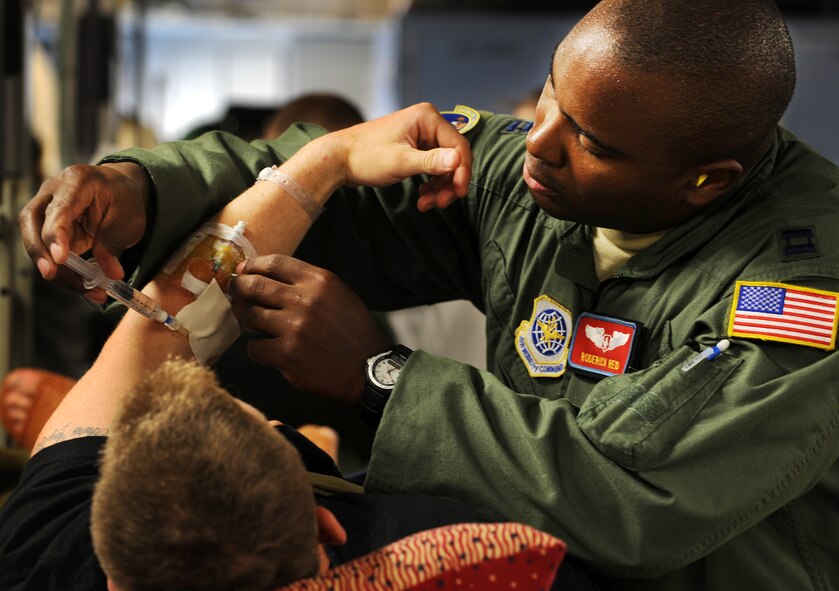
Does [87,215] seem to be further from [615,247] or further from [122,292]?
[615,247]

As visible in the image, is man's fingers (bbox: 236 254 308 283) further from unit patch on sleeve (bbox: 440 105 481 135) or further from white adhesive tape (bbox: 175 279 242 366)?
unit patch on sleeve (bbox: 440 105 481 135)

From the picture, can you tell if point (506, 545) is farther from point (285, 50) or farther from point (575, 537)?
point (285, 50)

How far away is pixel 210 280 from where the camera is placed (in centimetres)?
121

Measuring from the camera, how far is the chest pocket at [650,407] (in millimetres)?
990

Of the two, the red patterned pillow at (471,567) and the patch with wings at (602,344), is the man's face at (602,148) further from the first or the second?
the red patterned pillow at (471,567)

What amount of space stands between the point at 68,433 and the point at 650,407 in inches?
24.1

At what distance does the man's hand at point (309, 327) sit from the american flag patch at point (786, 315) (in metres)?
0.40

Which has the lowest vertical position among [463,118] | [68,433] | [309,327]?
[68,433]

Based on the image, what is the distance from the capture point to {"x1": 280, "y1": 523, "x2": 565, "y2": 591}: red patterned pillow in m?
0.86

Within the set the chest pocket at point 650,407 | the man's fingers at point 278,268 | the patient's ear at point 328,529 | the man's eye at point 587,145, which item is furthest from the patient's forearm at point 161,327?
the chest pocket at point 650,407

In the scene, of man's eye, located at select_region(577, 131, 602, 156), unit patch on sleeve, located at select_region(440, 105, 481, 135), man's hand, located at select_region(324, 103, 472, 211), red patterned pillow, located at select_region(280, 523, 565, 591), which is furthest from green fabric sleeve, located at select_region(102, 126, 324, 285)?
red patterned pillow, located at select_region(280, 523, 565, 591)

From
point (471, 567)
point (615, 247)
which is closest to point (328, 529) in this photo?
point (471, 567)

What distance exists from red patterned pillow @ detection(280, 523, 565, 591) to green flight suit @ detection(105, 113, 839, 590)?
0.14 m

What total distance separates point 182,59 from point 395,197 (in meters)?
6.39
